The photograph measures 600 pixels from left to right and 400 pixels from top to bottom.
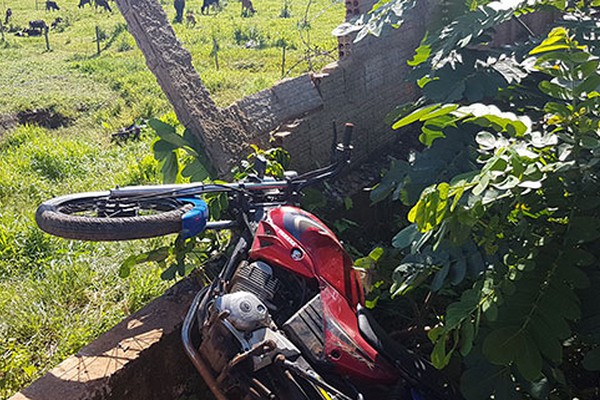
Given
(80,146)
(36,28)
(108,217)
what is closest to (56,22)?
(36,28)

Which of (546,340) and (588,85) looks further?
(546,340)

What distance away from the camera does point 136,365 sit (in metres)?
2.72

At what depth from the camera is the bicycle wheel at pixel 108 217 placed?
209cm

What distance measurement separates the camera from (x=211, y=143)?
3561mm

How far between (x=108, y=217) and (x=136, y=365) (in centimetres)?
89

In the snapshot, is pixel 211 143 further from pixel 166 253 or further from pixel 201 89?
pixel 166 253

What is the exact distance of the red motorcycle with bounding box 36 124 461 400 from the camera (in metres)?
2.12

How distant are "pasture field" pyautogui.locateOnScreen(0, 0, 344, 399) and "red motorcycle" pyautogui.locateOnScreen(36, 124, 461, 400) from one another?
1.14 meters

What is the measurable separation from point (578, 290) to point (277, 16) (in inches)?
581

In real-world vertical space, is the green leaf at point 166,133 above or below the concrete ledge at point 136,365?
above

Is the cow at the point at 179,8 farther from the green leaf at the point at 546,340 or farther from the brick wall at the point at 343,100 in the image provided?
the green leaf at the point at 546,340

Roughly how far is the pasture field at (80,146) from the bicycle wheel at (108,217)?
112 centimetres

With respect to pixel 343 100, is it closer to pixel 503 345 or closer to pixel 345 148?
pixel 345 148

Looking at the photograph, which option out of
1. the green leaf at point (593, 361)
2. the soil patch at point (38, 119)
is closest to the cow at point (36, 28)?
the soil patch at point (38, 119)
